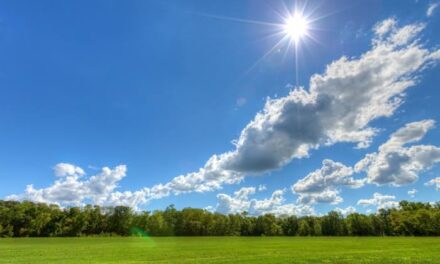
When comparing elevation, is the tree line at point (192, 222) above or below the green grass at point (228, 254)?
above

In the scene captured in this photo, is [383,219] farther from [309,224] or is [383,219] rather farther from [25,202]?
[25,202]

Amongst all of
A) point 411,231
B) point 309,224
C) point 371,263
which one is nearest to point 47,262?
point 371,263

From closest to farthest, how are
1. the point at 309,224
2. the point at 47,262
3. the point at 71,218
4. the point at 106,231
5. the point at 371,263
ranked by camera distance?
the point at 371,263, the point at 47,262, the point at 71,218, the point at 106,231, the point at 309,224

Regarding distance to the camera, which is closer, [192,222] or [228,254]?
[228,254]

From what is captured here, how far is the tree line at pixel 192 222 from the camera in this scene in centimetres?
11750

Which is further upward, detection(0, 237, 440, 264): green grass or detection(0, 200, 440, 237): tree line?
detection(0, 200, 440, 237): tree line

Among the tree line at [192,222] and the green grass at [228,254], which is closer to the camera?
the green grass at [228,254]

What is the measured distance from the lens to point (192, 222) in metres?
146

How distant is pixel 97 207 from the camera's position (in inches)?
5468

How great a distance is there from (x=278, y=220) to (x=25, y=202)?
388ft

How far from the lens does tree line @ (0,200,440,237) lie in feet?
385

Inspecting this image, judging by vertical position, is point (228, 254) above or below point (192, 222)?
below

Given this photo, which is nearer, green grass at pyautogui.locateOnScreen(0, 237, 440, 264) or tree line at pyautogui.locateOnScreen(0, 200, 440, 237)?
green grass at pyautogui.locateOnScreen(0, 237, 440, 264)

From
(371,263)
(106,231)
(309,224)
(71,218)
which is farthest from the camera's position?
(309,224)
